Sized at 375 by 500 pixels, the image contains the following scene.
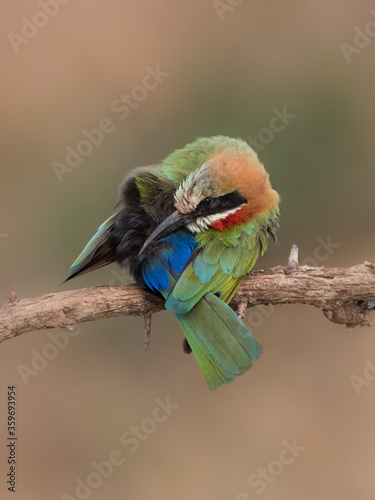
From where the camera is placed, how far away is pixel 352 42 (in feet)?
17.4

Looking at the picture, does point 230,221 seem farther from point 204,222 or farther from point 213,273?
point 213,273

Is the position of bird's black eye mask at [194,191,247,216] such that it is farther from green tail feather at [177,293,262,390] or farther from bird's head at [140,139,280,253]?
green tail feather at [177,293,262,390]

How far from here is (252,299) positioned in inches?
124

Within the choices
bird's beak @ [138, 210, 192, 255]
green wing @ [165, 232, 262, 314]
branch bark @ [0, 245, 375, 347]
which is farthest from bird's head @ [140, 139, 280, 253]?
branch bark @ [0, 245, 375, 347]

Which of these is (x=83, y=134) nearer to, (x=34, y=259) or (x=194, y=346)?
(x=34, y=259)

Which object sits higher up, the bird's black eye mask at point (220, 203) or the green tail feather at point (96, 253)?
the green tail feather at point (96, 253)

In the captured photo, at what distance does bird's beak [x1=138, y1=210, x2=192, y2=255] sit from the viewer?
10.4ft

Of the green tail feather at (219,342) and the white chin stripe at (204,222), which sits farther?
the white chin stripe at (204,222)

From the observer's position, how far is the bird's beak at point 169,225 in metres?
3.18

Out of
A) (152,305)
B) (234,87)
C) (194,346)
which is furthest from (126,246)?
(234,87)

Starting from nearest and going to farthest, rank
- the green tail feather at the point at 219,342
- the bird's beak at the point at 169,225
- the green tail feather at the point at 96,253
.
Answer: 1. the green tail feather at the point at 219,342
2. the bird's beak at the point at 169,225
3. the green tail feather at the point at 96,253

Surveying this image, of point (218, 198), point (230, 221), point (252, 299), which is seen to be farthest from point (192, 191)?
point (252, 299)

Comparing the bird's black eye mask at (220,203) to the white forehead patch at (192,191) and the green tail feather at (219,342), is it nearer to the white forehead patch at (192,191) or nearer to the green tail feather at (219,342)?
the white forehead patch at (192,191)

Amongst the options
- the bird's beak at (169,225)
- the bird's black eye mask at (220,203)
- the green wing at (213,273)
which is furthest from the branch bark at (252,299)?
the bird's black eye mask at (220,203)
